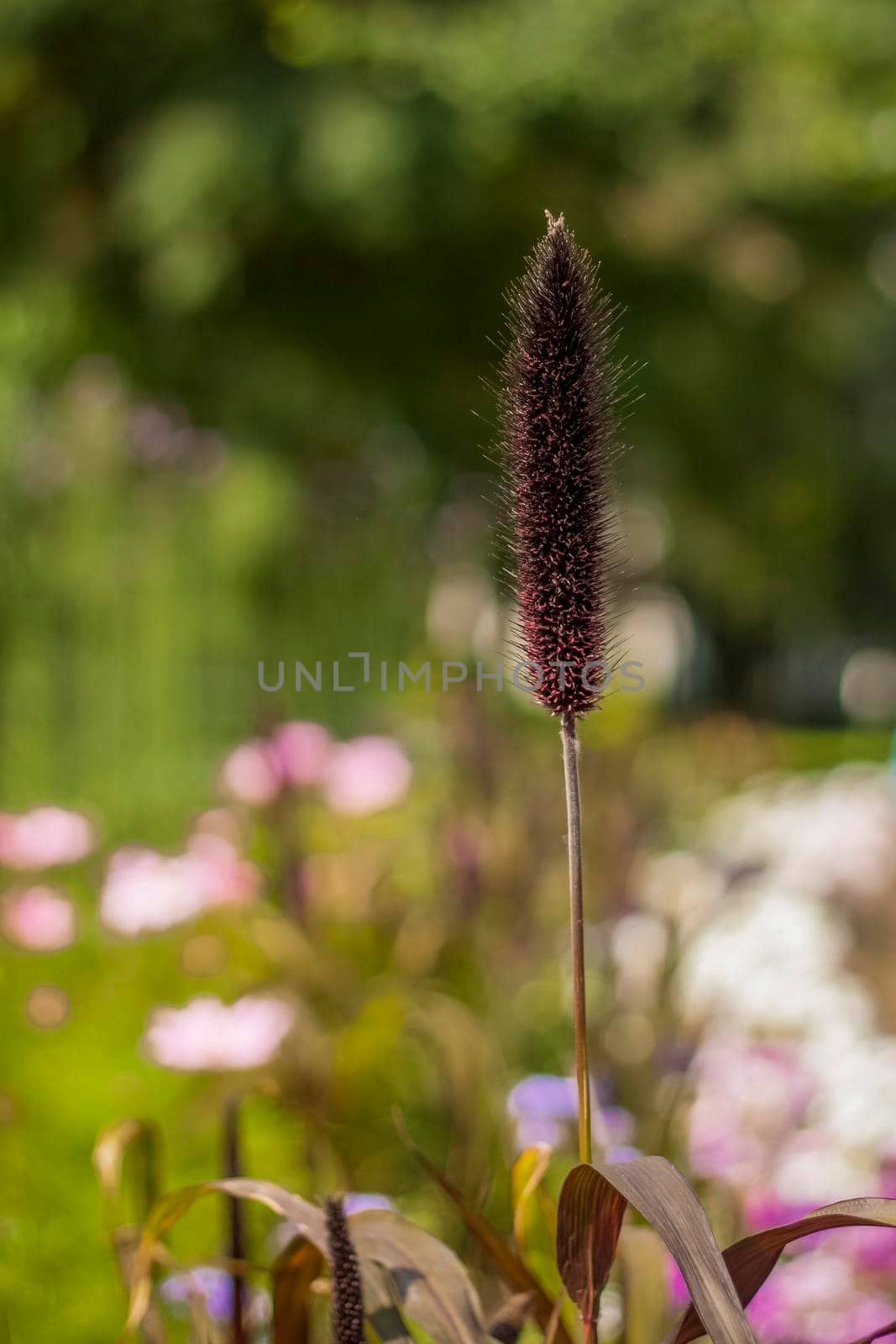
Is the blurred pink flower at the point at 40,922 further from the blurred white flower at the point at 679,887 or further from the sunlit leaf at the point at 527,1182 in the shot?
the sunlit leaf at the point at 527,1182

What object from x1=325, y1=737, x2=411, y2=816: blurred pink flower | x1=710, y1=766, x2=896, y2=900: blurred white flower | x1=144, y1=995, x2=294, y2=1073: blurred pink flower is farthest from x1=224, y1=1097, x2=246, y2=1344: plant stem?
x1=710, y1=766, x2=896, y2=900: blurred white flower

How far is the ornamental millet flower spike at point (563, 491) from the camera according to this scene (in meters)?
0.49

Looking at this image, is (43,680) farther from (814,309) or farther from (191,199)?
(814,309)

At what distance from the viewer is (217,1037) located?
1329 mm

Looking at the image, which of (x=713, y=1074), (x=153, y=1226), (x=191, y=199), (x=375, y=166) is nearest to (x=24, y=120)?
(x=191, y=199)

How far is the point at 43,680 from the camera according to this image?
3.27m

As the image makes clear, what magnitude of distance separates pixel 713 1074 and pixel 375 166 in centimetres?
375

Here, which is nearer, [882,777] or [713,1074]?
[713,1074]

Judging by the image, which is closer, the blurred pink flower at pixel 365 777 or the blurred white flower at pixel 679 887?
the blurred white flower at pixel 679 887

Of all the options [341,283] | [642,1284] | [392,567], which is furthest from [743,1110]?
[341,283]

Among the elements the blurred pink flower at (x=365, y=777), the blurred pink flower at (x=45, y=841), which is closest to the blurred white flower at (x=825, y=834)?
the blurred pink flower at (x=365, y=777)

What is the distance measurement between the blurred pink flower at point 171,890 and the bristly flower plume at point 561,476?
1373 mm

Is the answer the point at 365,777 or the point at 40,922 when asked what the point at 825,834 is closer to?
the point at 365,777

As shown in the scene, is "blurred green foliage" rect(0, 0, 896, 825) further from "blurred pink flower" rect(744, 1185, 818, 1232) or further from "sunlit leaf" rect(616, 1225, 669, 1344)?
"sunlit leaf" rect(616, 1225, 669, 1344)
